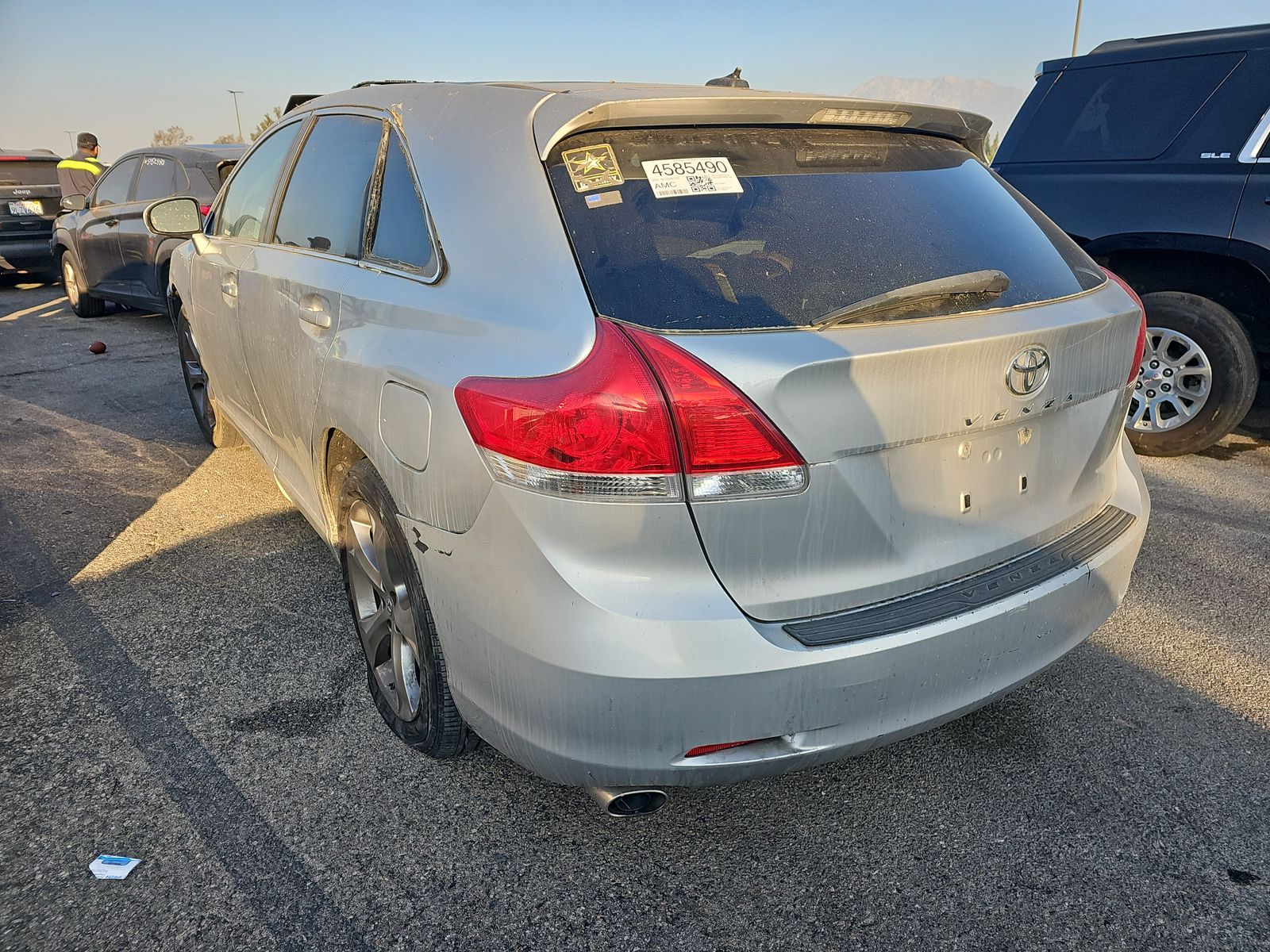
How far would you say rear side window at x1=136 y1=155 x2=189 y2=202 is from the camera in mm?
7918

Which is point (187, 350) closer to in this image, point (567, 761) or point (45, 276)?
point (567, 761)

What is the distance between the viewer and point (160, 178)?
8.20 m

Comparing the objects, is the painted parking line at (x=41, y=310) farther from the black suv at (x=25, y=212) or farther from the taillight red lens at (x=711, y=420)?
the taillight red lens at (x=711, y=420)

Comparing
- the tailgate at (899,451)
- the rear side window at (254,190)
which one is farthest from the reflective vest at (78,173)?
the tailgate at (899,451)

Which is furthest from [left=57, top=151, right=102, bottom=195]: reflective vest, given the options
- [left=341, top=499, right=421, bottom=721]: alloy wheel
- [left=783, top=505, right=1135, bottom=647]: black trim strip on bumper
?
[left=783, top=505, right=1135, bottom=647]: black trim strip on bumper

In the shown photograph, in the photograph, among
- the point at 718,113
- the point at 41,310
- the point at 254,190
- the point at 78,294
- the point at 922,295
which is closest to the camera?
the point at 922,295

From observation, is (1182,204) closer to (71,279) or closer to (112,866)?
(112,866)

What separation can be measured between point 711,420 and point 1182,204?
13.6ft

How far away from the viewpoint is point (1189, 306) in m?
4.69

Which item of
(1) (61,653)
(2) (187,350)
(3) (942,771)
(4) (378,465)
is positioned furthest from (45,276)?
(3) (942,771)

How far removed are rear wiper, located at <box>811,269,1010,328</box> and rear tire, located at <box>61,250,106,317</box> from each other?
9.91 meters

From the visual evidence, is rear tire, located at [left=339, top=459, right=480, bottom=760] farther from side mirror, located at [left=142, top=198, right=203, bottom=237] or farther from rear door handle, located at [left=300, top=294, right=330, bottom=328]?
side mirror, located at [left=142, top=198, right=203, bottom=237]

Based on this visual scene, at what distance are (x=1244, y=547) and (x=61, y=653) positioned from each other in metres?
4.38

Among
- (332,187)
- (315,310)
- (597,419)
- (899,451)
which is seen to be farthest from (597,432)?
(332,187)
